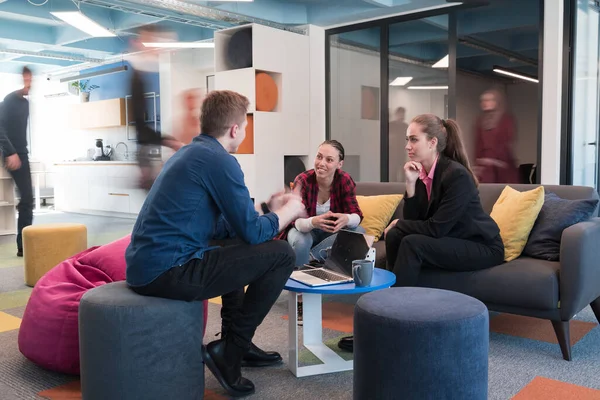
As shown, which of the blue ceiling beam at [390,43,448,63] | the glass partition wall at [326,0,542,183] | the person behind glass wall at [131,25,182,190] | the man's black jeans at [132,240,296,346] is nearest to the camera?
A: the man's black jeans at [132,240,296,346]

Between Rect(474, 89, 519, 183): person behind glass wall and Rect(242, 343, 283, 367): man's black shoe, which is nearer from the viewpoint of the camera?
Rect(242, 343, 283, 367): man's black shoe

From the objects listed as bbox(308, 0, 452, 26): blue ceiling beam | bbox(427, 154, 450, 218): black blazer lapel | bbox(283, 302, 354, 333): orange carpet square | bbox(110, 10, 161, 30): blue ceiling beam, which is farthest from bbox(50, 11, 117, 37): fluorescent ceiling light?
bbox(427, 154, 450, 218): black blazer lapel

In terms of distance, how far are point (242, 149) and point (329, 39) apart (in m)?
2.02

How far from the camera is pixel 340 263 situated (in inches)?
110

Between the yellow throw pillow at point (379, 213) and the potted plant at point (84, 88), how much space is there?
8.10 m

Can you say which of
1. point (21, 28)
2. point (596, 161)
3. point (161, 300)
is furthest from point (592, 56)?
point (21, 28)

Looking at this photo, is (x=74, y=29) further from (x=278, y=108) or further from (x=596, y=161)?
(x=596, y=161)

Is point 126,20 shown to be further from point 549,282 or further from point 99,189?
point 549,282

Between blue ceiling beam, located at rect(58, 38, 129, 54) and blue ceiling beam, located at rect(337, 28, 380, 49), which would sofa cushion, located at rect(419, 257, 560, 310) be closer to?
blue ceiling beam, located at rect(337, 28, 380, 49)

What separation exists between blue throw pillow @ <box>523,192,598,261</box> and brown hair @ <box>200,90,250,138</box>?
191cm

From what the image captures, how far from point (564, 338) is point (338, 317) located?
1269mm

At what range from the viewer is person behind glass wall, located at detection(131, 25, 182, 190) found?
816 cm

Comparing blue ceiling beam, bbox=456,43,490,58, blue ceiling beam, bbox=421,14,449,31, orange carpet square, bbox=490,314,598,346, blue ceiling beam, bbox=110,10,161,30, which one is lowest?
A: orange carpet square, bbox=490,314,598,346

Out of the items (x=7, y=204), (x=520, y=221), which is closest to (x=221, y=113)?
(x=520, y=221)
